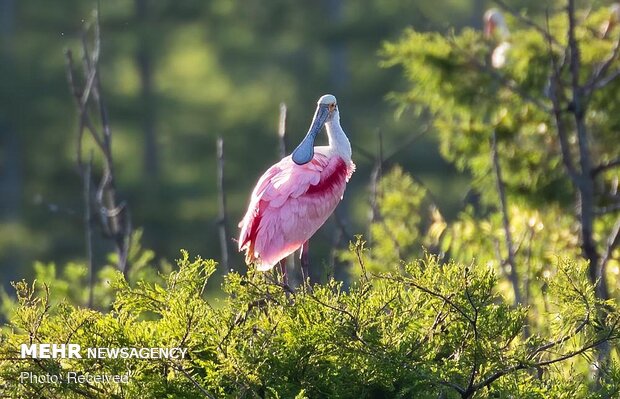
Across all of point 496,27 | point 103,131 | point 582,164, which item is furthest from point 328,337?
point 496,27

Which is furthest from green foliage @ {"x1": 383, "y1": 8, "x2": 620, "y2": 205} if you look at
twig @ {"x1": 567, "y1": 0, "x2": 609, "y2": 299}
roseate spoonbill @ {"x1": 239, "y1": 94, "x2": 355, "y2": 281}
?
roseate spoonbill @ {"x1": 239, "y1": 94, "x2": 355, "y2": 281}

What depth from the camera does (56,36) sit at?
17562 mm

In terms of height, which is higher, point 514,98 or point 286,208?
point 514,98

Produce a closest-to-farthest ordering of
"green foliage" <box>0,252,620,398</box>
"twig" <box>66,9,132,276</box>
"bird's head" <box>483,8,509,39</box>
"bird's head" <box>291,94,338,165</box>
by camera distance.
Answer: "green foliage" <box>0,252,620,398</box>, "bird's head" <box>291,94,338,165</box>, "twig" <box>66,9,132,276</box>, "bird's head" <box>483,8,509,39</box>

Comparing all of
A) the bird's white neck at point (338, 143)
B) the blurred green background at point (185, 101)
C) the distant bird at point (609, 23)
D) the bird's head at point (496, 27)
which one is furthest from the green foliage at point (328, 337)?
the blurred green background at point (185, 101)

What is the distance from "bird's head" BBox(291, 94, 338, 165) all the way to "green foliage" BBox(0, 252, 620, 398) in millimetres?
Result: 1198

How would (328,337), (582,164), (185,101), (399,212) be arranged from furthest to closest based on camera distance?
(185,101) < (399,212) < (582,164) < (328,337)

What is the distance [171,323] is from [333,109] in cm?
192

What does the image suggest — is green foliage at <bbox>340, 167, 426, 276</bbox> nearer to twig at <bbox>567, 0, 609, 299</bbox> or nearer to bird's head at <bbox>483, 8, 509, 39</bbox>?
bird's head at <bbox>483, 8, 509, 39</bbox>

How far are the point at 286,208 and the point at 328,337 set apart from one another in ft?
4.98

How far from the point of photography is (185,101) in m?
17.8

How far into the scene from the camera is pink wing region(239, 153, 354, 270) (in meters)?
4.82

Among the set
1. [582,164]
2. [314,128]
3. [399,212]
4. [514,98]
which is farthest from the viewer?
[514,98]

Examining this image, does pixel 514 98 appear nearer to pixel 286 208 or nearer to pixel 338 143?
pixel 338 143
